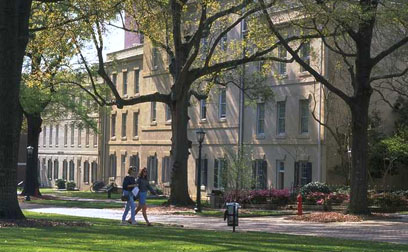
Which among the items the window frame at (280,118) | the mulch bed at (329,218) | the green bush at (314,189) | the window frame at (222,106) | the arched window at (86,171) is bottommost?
the mulch bed at (329,218)

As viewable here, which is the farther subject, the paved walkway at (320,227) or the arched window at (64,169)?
the arched window at (64,169)

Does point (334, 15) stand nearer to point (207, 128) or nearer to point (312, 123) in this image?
point (312, 123)

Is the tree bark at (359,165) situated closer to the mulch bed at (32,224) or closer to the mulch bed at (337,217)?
the mulch bed at (337,217)

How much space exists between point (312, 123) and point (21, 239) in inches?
1096

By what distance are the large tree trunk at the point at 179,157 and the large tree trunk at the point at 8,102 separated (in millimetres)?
13533

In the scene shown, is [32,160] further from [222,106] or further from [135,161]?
[135,161]

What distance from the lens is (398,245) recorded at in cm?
1736

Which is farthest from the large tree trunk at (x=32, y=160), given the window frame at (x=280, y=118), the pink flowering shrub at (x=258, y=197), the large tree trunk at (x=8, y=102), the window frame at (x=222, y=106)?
the large tree trunk at (x=8, y=102)

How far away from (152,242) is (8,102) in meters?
6.92

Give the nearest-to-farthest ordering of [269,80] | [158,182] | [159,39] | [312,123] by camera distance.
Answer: [159,39] < [312,123] < [269,80] < [158,182]

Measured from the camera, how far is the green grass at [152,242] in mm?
14430

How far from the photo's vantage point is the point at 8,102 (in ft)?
66.9

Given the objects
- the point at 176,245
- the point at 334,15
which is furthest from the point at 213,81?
the point at 176,245

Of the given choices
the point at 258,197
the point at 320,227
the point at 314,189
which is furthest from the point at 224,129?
the point at 320,227
